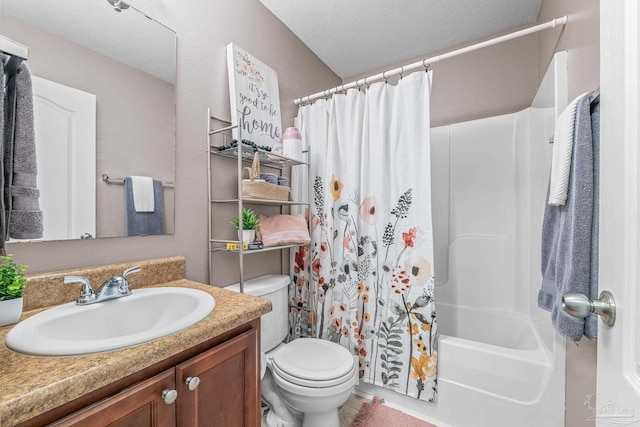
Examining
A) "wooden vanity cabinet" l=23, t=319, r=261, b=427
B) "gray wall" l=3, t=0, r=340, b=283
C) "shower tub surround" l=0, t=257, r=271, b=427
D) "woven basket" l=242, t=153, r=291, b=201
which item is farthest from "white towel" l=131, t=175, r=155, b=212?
"wooden vanity cabinet" l=23, t=319, r=261, b=427

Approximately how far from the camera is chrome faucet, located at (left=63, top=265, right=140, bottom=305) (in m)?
0.84

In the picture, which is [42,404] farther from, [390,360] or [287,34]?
[287,34]

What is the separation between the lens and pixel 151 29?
1170 millimetres

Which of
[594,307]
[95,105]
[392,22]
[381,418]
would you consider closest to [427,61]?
[392,22]

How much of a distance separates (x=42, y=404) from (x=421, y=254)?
1.47 m

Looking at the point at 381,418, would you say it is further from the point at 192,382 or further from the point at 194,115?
the point at 194,115

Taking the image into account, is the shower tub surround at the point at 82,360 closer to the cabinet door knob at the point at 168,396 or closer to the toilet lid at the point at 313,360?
the cabinet door knob at the point at 168,396

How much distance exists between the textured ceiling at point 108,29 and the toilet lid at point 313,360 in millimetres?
1441

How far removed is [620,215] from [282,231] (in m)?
1.32

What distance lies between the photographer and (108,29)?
104 cm

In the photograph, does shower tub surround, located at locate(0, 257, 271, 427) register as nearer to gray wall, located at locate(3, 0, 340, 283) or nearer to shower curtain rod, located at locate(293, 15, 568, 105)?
gray wall, located at locate(3, 0, 340, 283)

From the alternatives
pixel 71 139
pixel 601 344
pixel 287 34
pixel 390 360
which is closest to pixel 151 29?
pixel 71 139

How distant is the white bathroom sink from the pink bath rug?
1.20m

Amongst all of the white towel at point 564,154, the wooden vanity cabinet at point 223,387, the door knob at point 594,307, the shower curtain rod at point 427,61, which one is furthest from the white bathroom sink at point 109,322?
the shower curtain rod at point 427,61
